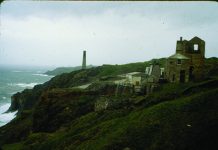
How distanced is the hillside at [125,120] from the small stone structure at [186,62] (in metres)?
2.53

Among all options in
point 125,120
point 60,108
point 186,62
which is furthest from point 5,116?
point 125,120

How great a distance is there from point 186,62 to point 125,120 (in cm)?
1585

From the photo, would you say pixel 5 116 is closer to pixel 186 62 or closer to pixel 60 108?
pixel 60 108

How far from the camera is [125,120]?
30156 mm

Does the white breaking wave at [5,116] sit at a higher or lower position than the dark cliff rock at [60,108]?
lower

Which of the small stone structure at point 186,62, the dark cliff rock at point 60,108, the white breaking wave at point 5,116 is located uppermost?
the small stone structure at point 186,62

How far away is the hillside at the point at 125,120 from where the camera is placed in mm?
24609

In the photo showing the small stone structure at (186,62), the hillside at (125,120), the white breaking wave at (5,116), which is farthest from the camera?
the white breaking wave at (5,116)

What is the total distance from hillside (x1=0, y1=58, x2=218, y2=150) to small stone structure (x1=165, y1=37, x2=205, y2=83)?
2529 mm

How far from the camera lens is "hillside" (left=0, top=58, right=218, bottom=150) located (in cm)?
2461

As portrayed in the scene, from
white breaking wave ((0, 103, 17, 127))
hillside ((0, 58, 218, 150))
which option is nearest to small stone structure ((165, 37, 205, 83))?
hillside ((0, 58, 218, 150))

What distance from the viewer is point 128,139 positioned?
2545 cm

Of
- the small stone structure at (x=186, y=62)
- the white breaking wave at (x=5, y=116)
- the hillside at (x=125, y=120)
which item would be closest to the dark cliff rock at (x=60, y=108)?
→ the hillside at (x=125, y=120)

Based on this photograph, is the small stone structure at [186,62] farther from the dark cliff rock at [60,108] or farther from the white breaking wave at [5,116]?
the white breaking wave at [5,116]
